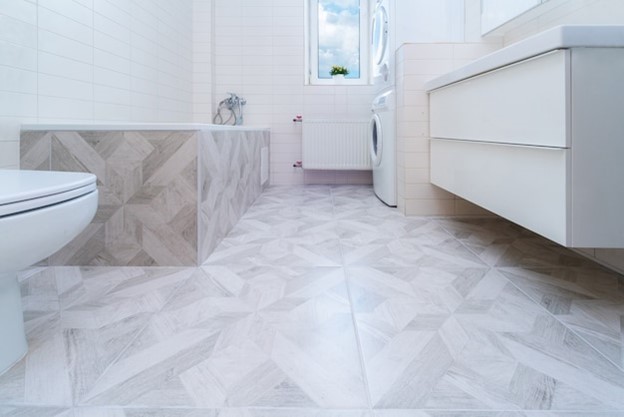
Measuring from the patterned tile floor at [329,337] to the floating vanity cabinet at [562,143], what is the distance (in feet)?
0.96

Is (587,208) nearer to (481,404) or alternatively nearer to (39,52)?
(481,404)

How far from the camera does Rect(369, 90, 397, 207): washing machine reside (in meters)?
2.86

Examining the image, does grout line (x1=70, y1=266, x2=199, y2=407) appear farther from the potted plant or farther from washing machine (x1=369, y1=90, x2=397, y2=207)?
the potted plant

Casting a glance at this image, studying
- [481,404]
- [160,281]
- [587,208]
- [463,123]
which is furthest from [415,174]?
[481,404]

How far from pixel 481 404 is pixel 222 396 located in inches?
21.0

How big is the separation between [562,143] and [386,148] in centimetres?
189

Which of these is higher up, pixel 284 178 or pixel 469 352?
pixel 284 178

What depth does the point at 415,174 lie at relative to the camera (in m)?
2.66

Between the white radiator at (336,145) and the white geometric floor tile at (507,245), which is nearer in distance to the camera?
the white geometric floor tile at (507,245)

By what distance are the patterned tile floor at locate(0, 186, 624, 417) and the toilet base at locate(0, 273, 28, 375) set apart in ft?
0.10

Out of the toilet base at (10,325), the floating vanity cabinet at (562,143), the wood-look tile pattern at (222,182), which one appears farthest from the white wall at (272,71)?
the toilet base at (10,325)

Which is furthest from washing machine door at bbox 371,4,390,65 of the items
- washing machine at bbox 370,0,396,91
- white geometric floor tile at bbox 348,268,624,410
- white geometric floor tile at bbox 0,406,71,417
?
white geometric floor tile at bbox 0,406,71,417

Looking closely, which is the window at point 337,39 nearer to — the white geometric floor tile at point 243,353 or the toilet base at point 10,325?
the white geometric floor tile at point 243,353

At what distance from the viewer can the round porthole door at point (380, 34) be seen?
9.98 ft
